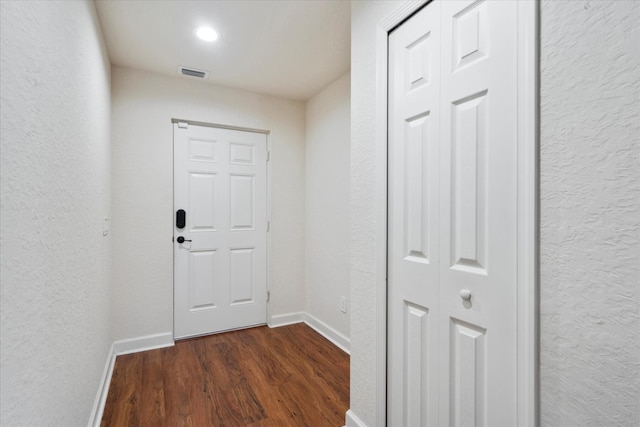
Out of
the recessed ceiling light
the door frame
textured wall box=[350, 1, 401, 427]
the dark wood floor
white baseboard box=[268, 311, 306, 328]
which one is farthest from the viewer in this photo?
white baseboard box=[268, 311, 306, 328]

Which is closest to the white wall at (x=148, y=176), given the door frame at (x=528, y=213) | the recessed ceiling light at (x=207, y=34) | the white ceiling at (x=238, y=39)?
the white ceiling at (x=238, y=39)

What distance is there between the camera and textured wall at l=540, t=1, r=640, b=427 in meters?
0.73

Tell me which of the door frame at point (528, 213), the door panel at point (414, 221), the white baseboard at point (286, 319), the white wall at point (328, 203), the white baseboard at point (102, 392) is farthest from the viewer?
the white baseboard at point (286, 319)

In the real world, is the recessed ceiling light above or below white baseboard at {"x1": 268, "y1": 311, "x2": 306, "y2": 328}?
above

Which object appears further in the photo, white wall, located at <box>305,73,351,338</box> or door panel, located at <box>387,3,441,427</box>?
white wall, located at <box>305,73,351,338</box>

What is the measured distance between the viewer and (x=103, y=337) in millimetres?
2141

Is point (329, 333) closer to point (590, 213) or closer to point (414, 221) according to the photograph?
point (414, 221)

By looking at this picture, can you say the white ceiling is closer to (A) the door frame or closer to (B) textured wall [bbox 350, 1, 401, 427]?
(B) textured wall [bbox 350, 1, 401, 427]

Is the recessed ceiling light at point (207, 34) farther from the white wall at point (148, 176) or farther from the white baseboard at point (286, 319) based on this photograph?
the white baseboard at point (286, 319)

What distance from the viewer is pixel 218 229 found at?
10.0ft

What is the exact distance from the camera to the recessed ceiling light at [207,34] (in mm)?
2096

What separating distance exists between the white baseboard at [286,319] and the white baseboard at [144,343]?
94cm

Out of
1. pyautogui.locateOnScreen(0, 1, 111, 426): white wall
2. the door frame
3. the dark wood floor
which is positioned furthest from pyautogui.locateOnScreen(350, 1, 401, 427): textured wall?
pyautogui.locateOnScreen(0, 1, 111, 426): white wall

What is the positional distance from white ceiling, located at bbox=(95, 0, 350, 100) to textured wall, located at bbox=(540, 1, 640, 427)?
1430 millimetres
